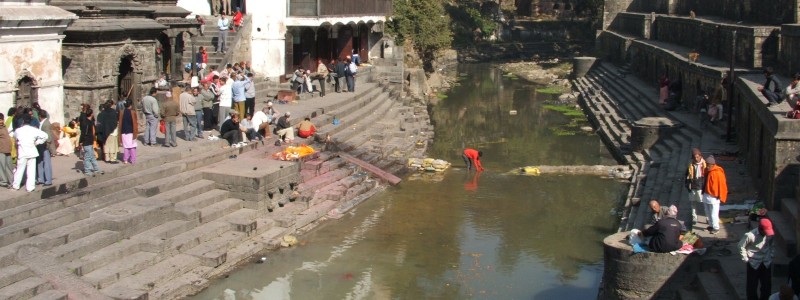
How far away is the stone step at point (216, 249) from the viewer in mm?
15023

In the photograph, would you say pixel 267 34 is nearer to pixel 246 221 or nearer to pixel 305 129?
pixel 305 129

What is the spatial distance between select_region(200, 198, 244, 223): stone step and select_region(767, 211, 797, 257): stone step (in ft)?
27.9

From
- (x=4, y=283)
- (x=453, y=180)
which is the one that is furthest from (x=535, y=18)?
(x=4, y=283)

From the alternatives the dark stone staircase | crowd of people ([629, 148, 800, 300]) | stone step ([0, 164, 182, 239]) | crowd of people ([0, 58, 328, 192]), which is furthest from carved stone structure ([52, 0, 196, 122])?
crowd of people ([629, 148, 800, 300])

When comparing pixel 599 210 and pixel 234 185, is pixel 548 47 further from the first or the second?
pixel 234 185

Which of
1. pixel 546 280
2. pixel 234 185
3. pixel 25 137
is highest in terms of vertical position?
pixel 25 137

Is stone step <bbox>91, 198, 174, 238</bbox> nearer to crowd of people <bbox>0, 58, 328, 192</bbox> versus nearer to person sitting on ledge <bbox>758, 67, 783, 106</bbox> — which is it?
crowd of people <bbox>0, 58, 328, 192</bbox>

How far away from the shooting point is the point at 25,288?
12.5 metres

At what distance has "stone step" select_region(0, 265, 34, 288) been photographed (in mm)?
12539

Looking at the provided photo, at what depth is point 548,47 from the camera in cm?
6216

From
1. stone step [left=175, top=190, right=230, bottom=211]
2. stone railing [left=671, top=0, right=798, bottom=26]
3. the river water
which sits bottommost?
the river water

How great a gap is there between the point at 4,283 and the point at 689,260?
28.1 feet

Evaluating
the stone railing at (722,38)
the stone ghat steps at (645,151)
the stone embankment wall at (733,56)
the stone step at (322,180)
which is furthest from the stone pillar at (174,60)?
the stone railing at (722,38)

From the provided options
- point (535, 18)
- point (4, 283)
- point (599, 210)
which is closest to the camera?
point (4, 283)
